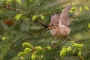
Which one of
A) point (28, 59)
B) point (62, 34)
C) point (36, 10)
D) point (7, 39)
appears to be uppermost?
point (36, 10)

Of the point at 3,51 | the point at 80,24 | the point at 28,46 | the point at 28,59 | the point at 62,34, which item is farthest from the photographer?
the point at 80,24

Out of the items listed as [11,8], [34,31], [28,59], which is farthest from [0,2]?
[28,59]

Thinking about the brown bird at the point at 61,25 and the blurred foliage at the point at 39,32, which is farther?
the brown bird at the point at 61,25

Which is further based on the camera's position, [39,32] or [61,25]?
[39,32]

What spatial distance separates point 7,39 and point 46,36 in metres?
0.48

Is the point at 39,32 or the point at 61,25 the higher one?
the point at 39,32

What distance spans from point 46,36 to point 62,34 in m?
0.55

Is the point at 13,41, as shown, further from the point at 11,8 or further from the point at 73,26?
the point at 73,26

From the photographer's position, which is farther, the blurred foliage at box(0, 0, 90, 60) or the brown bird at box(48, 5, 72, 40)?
the brown bird at box(48, 5, 72, 40)

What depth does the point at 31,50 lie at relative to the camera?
1.90m

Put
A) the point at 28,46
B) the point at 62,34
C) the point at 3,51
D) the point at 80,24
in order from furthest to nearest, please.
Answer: the point at 80,24 → the point at 3,51 → the point at 62,34 → the point at 28,46

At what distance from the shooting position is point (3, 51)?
2512mm

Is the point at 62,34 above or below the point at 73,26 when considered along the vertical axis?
below

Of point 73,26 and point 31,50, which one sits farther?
point 73,26
